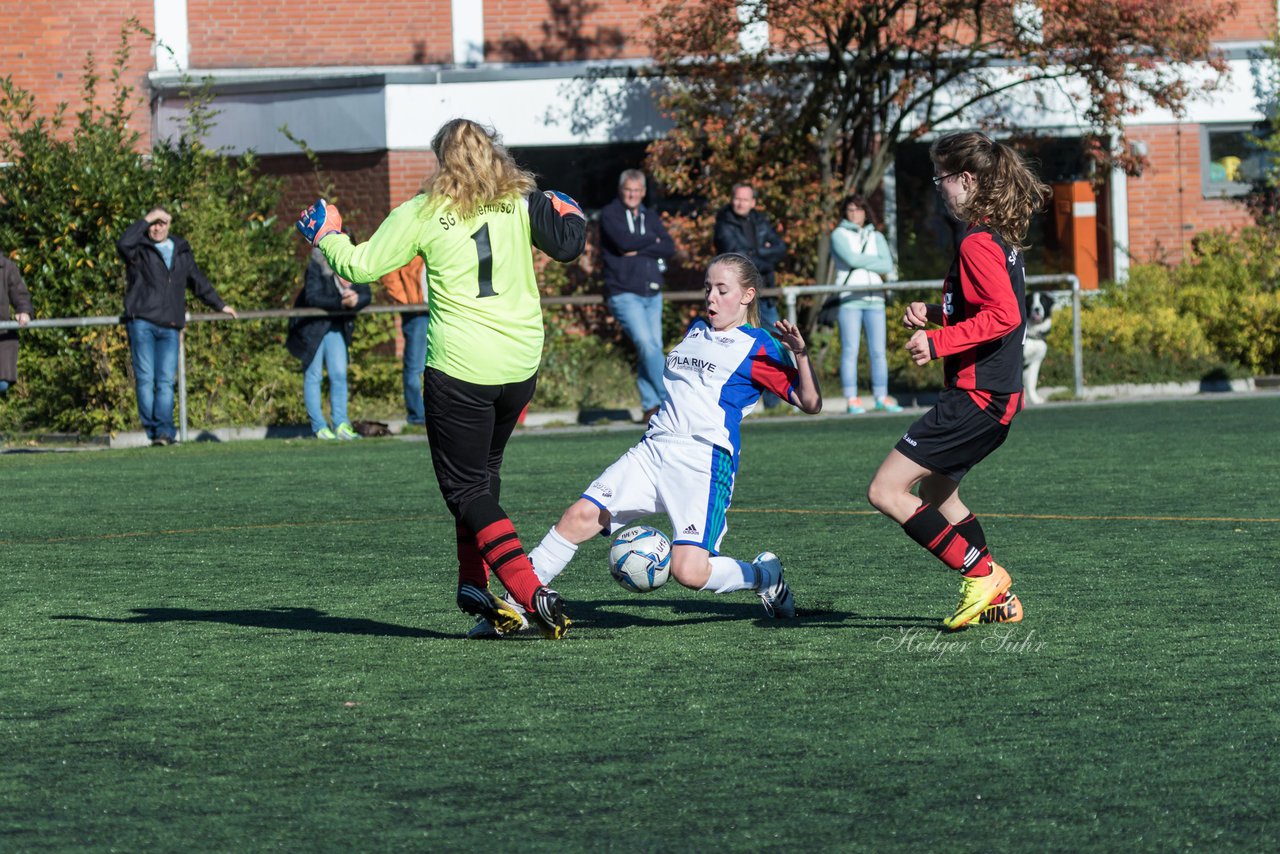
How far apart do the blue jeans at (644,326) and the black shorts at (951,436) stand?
32.5 feet

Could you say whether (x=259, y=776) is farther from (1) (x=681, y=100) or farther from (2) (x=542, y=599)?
(1) (x=681, y=100)

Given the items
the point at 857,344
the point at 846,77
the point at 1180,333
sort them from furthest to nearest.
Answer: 1. the point at 846,77
2. the point at 1180,333
3. the point at 857,344

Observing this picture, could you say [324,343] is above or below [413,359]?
above

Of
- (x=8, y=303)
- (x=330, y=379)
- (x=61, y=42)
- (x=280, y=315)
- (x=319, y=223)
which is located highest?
(x=61, y=42)

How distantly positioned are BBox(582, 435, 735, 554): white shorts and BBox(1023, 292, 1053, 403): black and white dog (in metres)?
11.6

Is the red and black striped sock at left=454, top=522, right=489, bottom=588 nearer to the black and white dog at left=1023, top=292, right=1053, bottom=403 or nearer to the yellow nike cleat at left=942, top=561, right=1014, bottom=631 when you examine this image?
the yellow nike cleat at left=942, top=561, right=1014, bottom=631

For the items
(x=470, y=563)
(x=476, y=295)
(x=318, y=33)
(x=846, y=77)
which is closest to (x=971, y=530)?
(x=470, y=563)

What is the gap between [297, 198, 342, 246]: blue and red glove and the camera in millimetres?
6602

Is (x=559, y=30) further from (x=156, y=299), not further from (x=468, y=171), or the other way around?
(x=468, y=171)

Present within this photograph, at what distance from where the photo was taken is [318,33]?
24.2 meters

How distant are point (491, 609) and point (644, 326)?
10283mm

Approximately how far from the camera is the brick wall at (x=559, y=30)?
24281 mm

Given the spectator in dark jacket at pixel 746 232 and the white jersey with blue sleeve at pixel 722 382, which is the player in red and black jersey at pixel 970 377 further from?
the spectator in dark jacket at pixel 746 232

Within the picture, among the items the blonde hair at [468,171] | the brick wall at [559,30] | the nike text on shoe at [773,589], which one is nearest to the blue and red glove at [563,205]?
the blonde hair at [468,171]
